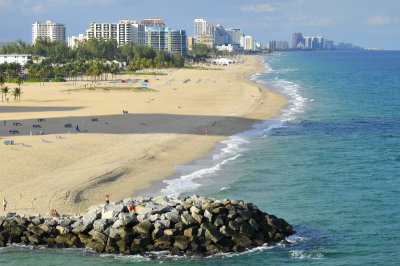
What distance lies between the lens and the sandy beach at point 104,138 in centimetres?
3794

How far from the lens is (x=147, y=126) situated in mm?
65312

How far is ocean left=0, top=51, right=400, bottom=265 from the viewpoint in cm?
2798

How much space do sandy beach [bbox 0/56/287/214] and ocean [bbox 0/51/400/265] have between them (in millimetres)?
3538

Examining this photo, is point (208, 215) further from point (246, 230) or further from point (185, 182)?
point (185, 182)

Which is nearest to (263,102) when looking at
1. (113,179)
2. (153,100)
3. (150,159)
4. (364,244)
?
(153,100)

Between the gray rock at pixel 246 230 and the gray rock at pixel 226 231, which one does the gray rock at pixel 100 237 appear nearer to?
the gray rock at pixel 226 231

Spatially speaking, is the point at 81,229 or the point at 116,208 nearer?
Answer: the point at 81,229

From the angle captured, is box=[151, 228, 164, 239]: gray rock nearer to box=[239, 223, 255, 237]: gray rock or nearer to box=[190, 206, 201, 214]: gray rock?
box=[190, 206, 201, 214]: gray rock

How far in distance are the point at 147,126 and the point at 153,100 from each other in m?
30.2

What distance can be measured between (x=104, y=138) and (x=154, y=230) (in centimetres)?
2903

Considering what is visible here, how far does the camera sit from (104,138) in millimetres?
56562

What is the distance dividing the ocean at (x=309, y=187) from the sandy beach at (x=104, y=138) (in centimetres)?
354

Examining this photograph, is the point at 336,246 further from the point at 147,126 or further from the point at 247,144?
the point at 147,126

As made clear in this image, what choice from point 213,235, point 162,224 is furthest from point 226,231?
point 162,224
